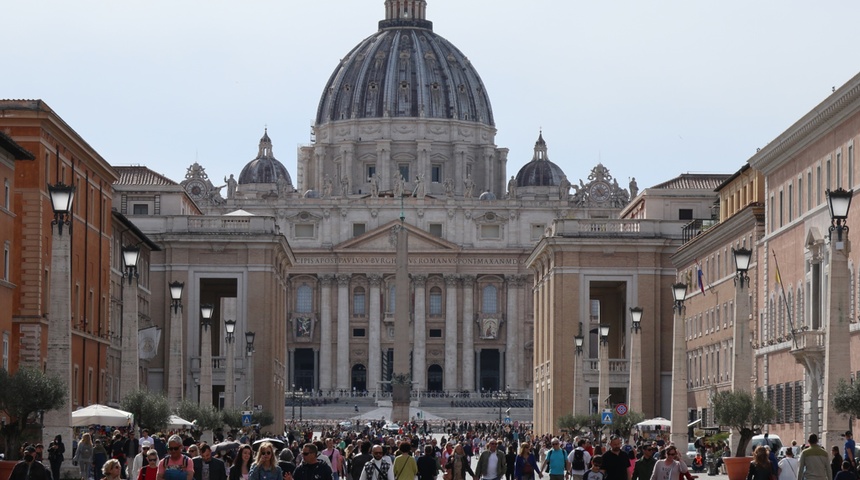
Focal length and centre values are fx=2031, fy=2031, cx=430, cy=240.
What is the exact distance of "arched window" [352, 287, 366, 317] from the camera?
183 meters

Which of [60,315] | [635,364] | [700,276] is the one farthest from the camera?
[700,276]

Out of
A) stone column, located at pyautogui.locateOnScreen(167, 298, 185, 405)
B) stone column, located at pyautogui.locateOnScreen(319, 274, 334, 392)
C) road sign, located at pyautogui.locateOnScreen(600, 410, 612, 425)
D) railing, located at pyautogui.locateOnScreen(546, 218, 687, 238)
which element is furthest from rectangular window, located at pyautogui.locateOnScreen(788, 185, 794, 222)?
stone column, located at pyautogui.locateOnScreen(319, 274, 334, 392)

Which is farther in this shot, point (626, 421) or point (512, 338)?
point (512, 338)

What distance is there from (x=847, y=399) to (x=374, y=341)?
Answer: 146 metres

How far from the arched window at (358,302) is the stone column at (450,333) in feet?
24.9

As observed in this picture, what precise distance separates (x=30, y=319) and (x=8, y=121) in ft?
19.0

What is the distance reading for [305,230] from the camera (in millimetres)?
182500

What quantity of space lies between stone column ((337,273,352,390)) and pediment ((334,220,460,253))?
3.04 meters

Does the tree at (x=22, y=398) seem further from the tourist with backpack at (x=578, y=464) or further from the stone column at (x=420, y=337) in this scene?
the stone column at (x=420, y=337)

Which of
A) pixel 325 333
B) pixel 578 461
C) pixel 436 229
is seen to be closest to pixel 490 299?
pixel 436 229

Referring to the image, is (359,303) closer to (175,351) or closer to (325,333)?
(325,333)

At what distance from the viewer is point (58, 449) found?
131ft

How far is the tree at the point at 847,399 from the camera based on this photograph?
37.9m

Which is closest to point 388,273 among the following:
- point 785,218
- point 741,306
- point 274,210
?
point 274,210
